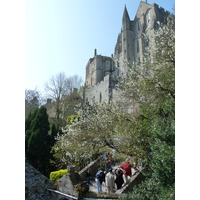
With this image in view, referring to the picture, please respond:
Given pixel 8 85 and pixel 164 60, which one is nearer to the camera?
pixel 8 85

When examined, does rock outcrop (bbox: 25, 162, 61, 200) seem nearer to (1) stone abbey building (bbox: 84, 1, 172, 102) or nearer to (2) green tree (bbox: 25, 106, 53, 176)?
(2) green tree (bbox: 25, 106, 53, 176)

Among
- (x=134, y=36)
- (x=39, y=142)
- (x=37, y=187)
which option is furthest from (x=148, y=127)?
(x=134, y=36)

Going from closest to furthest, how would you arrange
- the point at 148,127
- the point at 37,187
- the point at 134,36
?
the point at 148,127
the point at 37,187
the point at 134,36

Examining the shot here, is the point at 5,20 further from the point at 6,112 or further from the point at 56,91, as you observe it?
the point at 56,91

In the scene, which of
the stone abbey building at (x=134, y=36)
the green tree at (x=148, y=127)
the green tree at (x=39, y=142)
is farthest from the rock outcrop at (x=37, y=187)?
the stone abbey building at (x=134, y=36)

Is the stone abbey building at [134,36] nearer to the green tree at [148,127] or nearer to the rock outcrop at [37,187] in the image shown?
the green tree at [148,127]

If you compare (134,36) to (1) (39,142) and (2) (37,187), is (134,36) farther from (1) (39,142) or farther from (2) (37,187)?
(2) (37,187)

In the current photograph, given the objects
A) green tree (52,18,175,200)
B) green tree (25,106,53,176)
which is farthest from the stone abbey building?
green tree (52,18,175,200)

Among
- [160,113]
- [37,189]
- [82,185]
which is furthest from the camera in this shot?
[37,189]

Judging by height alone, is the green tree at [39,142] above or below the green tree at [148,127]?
below
